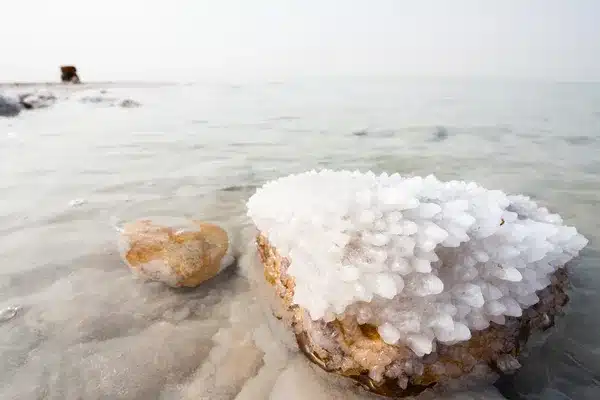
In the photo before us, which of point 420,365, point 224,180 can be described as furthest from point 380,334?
point 224,180

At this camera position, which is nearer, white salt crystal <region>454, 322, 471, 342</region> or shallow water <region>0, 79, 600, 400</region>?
white salt crystal <region>454, 322, 471, 342</region>

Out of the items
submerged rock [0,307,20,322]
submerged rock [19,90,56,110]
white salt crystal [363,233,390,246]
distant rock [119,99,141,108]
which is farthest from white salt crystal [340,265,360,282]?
submerged rock [19,90,56,110]

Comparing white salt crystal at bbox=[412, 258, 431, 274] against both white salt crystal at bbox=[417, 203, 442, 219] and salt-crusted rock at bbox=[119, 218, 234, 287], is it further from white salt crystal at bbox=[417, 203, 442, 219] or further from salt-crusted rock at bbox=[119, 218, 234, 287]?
salt-crusted rock at bbox=[119, 218, 234, 287]

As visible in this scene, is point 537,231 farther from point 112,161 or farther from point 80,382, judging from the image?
point 112,161

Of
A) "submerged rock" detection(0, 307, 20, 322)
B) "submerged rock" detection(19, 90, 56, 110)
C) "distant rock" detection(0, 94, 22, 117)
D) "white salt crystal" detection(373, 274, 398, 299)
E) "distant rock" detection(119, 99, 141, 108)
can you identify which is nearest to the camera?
"white salt crystal" detection(373, 274, 398, 299)

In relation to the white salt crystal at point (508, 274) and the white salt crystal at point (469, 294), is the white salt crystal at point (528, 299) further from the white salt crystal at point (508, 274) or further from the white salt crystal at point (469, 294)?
the white salt crystal at point (469, 294)

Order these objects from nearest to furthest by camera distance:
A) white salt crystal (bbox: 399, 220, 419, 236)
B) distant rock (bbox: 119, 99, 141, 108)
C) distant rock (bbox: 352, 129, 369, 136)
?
white salt crystal (bbox: 399, 220, 419, 236), distant rock (bbox: 352, 129, 369, 136), distant rock (bbox: 119, 99, 141, 108)

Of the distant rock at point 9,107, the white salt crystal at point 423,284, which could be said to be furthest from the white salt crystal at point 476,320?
the distant rock at point 9,107

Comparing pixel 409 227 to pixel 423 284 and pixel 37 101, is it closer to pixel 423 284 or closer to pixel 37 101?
pixel 423 284
